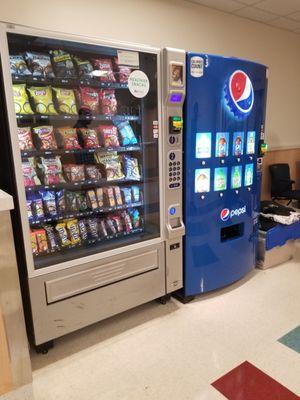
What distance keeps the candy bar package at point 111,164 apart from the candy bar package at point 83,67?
1.72 ft

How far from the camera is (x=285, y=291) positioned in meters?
2.62

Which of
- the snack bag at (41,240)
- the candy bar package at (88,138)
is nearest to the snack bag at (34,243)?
the snack bag at (41,240)

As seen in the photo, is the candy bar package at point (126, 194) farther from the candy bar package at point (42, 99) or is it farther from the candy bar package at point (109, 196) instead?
the candy bar package at point (42, 99)

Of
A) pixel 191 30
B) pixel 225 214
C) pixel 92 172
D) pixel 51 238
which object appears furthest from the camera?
pixel 191 30

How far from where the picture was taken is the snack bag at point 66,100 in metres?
1.88

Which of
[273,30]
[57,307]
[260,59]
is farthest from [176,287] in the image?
[273,30]

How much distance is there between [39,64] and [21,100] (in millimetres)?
251

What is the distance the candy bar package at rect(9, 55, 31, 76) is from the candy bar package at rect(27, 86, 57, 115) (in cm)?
10

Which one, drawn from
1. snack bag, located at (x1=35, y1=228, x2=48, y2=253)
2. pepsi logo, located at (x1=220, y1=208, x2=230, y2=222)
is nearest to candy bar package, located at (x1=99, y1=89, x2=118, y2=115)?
snack bag, located at (x1=35, y1=228, x2=48, y2=253)

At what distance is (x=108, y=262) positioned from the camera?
2.04m

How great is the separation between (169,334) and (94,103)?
166 centimetres

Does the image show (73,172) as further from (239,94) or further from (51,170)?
(239,94)

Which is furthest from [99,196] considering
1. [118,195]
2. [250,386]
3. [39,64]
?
[250,386]

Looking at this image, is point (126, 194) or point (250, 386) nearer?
point (250, 386)
